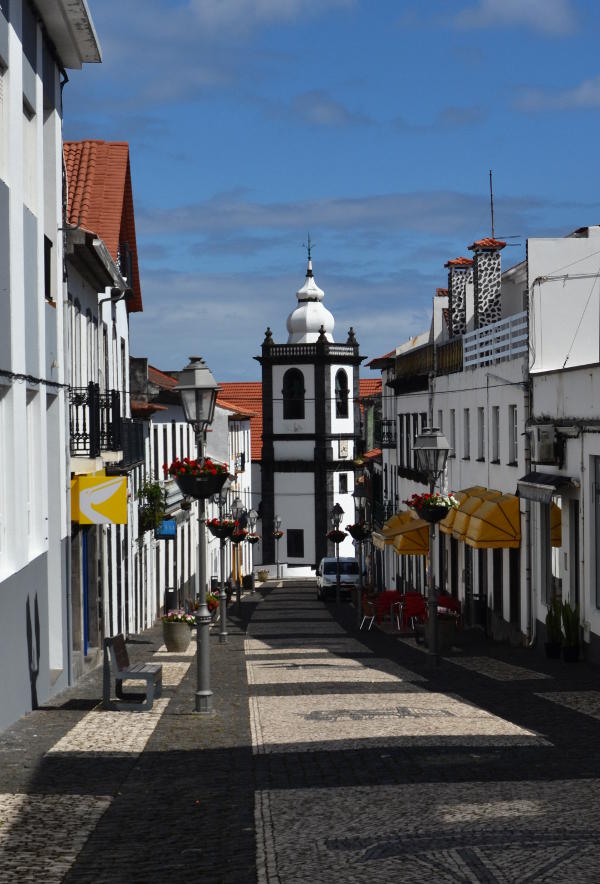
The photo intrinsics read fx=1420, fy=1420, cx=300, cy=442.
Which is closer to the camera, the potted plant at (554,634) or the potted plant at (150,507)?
the potted plant at (554,634)

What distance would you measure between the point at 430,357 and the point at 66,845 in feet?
117

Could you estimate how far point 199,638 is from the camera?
15.3 metres

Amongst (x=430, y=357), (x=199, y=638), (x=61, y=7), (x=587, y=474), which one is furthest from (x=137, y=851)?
(x=430, y=357)

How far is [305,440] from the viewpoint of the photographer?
277 feet

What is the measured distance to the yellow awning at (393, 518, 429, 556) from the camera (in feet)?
118

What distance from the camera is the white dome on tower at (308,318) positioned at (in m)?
88.1

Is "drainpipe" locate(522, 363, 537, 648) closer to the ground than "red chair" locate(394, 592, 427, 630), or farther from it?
farther from it

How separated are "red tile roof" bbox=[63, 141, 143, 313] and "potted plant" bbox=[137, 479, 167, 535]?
7510mm

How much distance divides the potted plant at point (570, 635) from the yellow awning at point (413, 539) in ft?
44.7

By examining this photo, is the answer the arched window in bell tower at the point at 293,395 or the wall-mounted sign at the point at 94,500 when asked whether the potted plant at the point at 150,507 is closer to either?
the wall-mounted sign at the point at 94,500

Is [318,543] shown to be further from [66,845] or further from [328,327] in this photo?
[66,845]

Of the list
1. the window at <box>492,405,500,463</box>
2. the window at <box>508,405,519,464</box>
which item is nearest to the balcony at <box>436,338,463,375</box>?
the window at <box>492,405,500,463</box>

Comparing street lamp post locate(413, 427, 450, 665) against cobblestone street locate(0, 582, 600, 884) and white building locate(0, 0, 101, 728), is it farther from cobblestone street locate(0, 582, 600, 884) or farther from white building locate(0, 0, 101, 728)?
white building locate(0, 0, 101, 728)

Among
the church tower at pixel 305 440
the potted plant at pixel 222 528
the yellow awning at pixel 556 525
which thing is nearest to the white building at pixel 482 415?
the yellow awning at pixel 556 525
